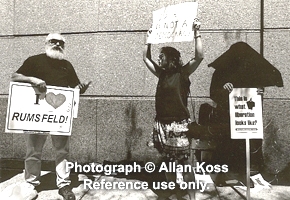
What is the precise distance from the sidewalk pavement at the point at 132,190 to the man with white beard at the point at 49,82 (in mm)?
258

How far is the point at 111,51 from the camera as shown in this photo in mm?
5062

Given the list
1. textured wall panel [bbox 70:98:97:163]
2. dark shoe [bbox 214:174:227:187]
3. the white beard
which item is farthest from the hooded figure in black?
the white beard

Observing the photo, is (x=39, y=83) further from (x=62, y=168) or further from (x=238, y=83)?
(x=238, y=83)

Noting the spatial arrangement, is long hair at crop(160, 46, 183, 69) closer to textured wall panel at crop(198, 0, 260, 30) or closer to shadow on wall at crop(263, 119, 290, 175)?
textured wall panel at crop(198, 0, 260, 30)

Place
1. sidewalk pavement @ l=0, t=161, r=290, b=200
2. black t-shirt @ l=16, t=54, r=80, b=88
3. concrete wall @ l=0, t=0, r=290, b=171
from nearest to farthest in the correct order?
black t-shirt @ l=16, t=54, r=80, b=88, sidewalk pavement @ l=0, t=161, r=290, b=200, concrete wall @ l=0, t=0, r=290, b=171

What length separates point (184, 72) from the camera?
155 inches

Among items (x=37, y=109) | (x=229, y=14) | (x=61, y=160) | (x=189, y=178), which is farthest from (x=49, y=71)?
(x=229, y=14)

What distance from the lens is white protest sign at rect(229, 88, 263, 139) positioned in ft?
12.8

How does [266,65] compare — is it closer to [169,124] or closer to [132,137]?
[169,124]

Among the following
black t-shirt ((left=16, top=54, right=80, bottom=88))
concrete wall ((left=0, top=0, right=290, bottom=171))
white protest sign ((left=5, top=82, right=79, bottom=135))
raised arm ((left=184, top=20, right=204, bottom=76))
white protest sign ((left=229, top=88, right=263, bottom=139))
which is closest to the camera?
raised arm ((left=184, top=20, right=204, bottom=76))

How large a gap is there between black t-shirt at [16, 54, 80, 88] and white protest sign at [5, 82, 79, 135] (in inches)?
5.1

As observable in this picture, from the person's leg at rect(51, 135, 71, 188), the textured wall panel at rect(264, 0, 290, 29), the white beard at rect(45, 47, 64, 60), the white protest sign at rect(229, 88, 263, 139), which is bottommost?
the person's leg at rect(51, 135, 71, 188)

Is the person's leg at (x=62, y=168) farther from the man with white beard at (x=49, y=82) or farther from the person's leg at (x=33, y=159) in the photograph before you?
the person's leg at (x=33, y=159)

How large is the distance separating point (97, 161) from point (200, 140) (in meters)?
1.81
